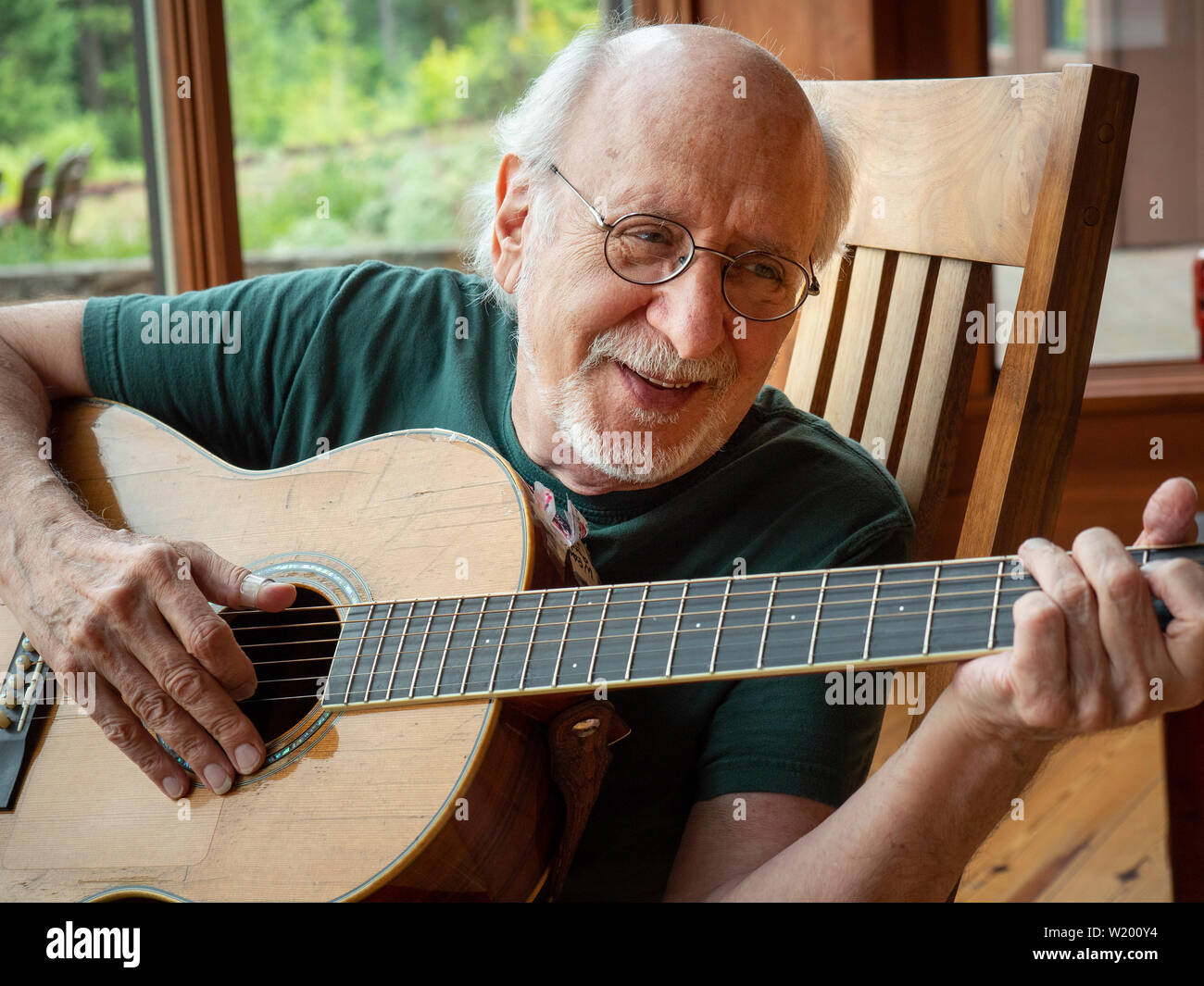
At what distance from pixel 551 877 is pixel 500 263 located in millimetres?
740

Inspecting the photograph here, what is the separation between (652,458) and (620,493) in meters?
0.07

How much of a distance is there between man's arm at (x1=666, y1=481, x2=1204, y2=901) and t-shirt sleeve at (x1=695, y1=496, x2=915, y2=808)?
2cm

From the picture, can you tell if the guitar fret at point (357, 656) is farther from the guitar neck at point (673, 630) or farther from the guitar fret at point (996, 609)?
the guitar fret at point (996, 609)

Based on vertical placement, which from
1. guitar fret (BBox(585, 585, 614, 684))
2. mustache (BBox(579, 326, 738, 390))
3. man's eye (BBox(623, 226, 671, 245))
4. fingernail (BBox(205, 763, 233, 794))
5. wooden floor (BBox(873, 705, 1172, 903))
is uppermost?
man's eye (BBox(623, 226, 671, 245))

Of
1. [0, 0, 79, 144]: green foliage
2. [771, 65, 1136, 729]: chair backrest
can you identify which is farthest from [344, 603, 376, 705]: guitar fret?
[0, 0, 79, 144]: green foliage

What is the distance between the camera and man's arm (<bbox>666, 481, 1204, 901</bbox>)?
729mm

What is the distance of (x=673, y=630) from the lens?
89 cm

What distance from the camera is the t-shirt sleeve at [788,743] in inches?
40.7

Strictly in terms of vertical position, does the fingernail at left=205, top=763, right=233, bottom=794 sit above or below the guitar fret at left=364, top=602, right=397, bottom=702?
below

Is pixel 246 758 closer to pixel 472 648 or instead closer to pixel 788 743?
pixel 472 648

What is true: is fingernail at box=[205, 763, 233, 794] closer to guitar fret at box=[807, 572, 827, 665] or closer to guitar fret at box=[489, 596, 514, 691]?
guitar fret at box=[489, 596, 514, 691]

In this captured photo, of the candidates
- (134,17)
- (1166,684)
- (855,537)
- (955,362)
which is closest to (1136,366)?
(955,362)

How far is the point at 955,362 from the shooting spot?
49.5 inches

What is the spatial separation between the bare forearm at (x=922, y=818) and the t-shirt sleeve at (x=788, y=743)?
0.39 ft
